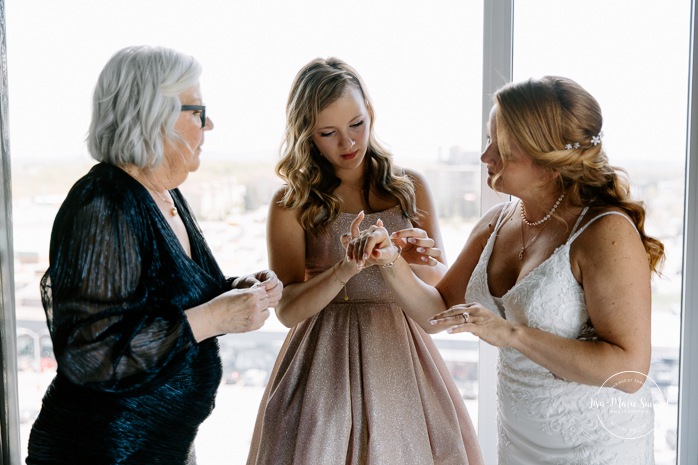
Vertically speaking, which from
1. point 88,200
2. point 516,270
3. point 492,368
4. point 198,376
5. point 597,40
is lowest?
point 492,368

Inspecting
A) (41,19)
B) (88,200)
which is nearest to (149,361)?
(88,200)

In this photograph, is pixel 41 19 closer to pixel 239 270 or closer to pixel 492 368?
pixel 239 270

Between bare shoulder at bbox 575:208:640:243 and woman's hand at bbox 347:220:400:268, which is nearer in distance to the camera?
bare shoulder at bbox 575:208:640:243

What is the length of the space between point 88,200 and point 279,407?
79cm

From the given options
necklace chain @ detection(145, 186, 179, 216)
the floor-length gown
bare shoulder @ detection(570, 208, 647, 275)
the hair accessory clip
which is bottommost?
the floor-length gown

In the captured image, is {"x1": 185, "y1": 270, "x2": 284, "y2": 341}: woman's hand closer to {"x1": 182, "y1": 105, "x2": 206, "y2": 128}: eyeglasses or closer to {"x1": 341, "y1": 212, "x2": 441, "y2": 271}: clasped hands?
{"x1": 341, "y1": 212, "x2": 441, "y2": 271}: clasped hands

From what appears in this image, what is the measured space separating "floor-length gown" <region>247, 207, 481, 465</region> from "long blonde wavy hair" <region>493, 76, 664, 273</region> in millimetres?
476

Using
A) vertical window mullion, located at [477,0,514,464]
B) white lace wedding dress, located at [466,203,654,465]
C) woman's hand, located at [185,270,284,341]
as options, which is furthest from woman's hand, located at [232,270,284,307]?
vertical window mullion, located at [477,0,514,464]

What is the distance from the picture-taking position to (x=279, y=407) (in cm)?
184

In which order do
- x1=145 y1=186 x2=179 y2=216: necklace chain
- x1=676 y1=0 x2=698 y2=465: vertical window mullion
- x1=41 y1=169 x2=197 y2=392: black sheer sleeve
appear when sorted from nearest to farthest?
1. x1=41 y1=169 x2=197 y2=392: black sheer sleeve
2. x1=145 y1=186 x2=179 y2=216: necklace chain
3. x1=676 y1=0 x2=698 y2=465: vertical window mullion

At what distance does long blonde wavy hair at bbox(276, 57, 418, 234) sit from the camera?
72.9 inches

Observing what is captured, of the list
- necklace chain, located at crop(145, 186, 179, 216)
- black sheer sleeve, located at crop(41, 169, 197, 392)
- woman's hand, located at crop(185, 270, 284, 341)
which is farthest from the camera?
necklace chain, located at crop(145, 186, 179, 216)

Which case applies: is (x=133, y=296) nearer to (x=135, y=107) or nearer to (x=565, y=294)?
(x=135, y=107)

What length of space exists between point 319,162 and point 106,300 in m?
0.82
